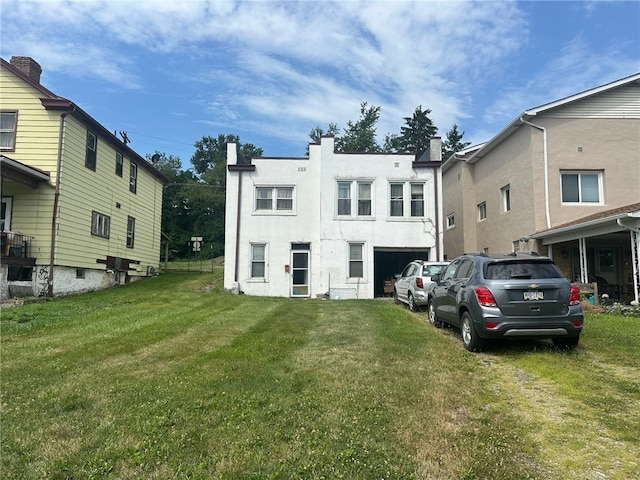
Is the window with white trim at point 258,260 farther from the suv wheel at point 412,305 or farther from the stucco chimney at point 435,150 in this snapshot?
the stucco chimney at point 435,150

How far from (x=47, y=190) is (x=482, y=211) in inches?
754

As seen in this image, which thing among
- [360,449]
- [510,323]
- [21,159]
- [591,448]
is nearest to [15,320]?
[21,159]

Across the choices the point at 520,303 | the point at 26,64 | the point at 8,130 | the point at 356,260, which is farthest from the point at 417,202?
the point at 26,64

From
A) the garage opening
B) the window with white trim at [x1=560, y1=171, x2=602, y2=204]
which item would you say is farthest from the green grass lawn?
the garage opening

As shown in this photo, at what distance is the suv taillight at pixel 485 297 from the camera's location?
7039 mm

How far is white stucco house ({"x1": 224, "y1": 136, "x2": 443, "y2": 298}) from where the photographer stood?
63.6 ft

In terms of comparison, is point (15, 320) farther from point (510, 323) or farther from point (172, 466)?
point (510, 323)

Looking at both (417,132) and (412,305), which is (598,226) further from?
(417,132)

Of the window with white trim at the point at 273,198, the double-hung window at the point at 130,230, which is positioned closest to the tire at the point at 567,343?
the window with white trim at the point at 273,198

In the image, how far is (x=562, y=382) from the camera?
5.49 metres

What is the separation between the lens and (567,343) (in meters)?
7.36

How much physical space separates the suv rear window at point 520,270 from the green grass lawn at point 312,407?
1254 mm

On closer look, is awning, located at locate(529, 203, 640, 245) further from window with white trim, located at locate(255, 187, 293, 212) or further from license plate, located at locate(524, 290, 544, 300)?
window with white trim, located at locate(255, 187, 293, 212)

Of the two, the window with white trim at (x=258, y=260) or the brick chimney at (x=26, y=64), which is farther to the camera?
the window with white trim at (x=258, y=260)
